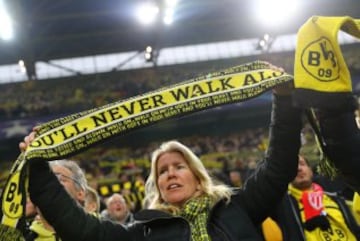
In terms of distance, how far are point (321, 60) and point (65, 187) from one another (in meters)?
1.29

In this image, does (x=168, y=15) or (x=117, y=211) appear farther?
(x=168, y=15)

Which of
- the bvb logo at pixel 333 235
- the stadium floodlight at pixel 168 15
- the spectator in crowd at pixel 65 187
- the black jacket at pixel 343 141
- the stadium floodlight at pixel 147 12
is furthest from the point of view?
the stadium floodlight at pixel 168 15

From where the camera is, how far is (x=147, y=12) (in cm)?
1252

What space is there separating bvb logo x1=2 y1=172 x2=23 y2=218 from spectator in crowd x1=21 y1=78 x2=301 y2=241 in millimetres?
76

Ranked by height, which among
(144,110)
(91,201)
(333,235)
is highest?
(144,110)

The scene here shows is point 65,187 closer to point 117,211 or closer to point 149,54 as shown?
point 117,211

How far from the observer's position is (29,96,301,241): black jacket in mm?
1887

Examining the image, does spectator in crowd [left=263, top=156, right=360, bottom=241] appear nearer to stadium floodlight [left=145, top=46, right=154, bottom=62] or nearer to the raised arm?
the raised arm

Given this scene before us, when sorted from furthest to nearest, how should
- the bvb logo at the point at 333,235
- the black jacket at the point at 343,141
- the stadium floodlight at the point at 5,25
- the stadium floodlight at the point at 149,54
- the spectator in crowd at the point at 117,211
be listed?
the stadium floodlight at the point at 149,54 → the stadium floodlight at the point at 5,25 → the spectator in crowd at the point at 117,211 → the bvb logo at the point at 333,235 → the black jacket at the point at 343,141

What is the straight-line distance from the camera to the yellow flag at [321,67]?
157 centimetres

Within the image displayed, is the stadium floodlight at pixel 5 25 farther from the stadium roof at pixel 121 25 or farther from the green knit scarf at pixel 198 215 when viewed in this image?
the green knit scarf at pixel 198 215

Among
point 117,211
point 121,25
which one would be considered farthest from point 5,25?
point 117,211

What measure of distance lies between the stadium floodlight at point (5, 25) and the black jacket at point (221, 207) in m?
9.47

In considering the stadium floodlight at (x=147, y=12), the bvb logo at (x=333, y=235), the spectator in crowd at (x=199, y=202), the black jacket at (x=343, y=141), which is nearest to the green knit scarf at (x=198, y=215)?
the spectator in crowd at (x=199, y=202)
